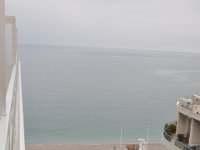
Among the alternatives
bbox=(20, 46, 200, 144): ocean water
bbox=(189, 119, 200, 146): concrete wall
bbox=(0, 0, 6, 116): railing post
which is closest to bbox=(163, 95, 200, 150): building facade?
bbox=(189, 119, 200, 146): concrete wall

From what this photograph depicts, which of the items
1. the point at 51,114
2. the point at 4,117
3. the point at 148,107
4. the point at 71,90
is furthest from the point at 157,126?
the point at 4,117

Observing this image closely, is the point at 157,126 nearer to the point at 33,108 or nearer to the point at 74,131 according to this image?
the point at 74,131

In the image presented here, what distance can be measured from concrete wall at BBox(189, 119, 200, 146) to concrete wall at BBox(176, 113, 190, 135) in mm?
1141

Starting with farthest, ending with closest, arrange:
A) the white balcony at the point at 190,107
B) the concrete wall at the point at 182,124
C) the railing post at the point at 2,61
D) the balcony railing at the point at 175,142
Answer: the concrete wall at the point at 182,124
the balcony railing at the point at 175,142
the white balcony at the point at 190,107
the railing post at the point at 2,61

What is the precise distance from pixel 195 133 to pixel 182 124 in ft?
4.46

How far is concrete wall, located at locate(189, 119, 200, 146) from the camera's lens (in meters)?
12.8

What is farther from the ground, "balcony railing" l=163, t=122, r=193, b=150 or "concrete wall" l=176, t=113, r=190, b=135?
"concrete wall" l=176, t=113, r=190, b=135

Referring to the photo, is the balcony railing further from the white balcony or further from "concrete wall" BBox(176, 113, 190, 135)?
the white balcony

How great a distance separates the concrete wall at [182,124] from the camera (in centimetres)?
1420

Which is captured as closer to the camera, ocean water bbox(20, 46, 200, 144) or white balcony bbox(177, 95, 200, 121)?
white balcony bbox(177, 95, 200, 121)

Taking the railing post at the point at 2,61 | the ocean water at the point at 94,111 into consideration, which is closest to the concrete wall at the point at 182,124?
the railing post at the point at 2,61

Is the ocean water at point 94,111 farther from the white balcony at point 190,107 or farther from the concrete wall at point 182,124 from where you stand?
the white balcony at point 190,107

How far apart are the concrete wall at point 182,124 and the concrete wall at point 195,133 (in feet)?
3.74

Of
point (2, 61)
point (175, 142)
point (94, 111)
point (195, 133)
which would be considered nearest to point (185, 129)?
point (175, 142)
